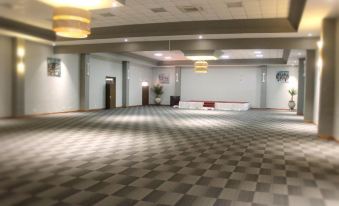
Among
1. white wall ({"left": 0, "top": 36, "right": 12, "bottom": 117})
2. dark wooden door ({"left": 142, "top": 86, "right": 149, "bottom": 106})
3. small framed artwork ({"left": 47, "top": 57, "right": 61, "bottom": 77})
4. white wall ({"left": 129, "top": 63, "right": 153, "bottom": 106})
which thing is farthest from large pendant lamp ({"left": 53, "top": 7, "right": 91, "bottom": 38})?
dark wooden door ({"left": 142, "top": 86, "right": 149, "bottom": 106})

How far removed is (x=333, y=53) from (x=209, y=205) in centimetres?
802

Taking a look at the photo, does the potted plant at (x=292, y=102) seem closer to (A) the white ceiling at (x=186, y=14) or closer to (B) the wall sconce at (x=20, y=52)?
(A) the white ceiling at (x=186, y=14)

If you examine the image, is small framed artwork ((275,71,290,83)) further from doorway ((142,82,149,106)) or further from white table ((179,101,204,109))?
doorway ((142,82,149,106))

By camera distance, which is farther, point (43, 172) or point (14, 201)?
point (43, 172)

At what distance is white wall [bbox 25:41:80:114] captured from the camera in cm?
1546

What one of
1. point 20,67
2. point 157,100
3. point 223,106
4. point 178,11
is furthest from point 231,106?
point 20,67

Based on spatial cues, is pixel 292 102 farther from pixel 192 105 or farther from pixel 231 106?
pixel 192 105

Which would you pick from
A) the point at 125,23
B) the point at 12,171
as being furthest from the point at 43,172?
the point at 125,23

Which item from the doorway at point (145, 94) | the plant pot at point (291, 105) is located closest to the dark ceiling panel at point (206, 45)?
the plant pot at point (291, 105)

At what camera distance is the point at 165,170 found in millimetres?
5324

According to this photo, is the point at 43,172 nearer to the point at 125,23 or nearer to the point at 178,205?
the point at 178,205

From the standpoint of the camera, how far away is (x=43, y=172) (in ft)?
16.6

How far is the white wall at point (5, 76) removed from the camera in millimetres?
13922

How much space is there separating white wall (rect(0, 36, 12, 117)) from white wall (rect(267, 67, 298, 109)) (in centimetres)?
2026
